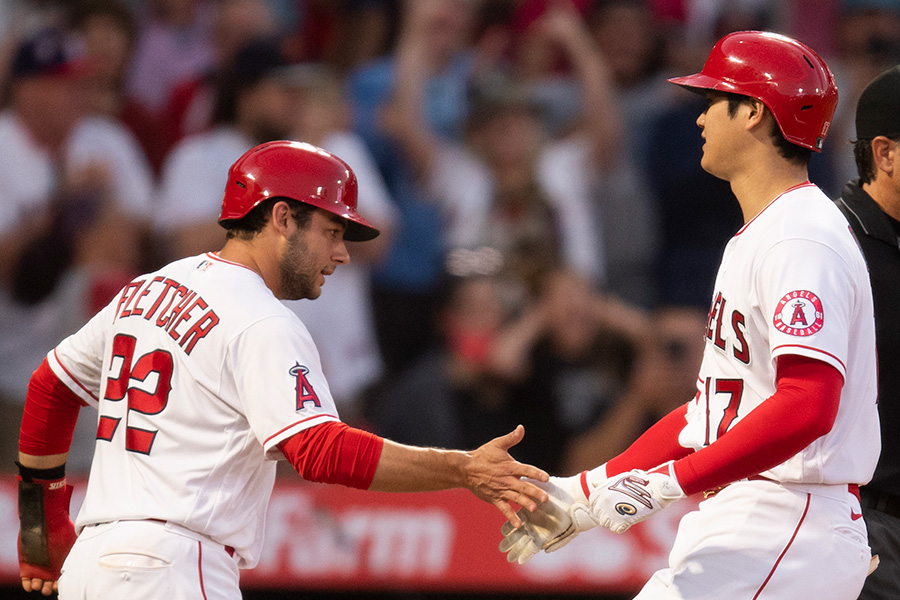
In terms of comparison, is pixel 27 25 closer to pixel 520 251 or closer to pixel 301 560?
pixel 520 251

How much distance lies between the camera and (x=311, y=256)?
3104 millimetres

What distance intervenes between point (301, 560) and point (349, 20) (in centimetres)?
414

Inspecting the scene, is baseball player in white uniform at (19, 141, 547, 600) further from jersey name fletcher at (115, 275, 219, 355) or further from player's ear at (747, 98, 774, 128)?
player's ear at (747, 98, 774, 128)

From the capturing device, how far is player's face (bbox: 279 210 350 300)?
10.1ft

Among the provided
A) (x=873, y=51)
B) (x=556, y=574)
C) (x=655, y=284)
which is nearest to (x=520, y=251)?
(x=655, y=284)

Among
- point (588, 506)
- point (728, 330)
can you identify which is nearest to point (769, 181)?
Answer: point (728, 330)

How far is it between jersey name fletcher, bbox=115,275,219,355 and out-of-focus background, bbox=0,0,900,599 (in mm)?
3343

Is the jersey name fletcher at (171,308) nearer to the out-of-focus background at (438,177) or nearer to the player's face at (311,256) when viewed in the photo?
the player's face at (311,256)

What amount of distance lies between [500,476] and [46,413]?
1.51 meters

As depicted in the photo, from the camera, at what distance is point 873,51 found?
7426 millimetres

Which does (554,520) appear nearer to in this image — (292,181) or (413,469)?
(413,469)

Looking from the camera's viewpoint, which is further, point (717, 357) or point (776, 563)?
point (717, 357)

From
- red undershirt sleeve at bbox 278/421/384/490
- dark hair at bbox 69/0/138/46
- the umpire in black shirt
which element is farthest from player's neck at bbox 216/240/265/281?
dark hair at bbox 69/0/138/46

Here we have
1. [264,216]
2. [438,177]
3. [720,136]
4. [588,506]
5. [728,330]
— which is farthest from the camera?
[438,177]
